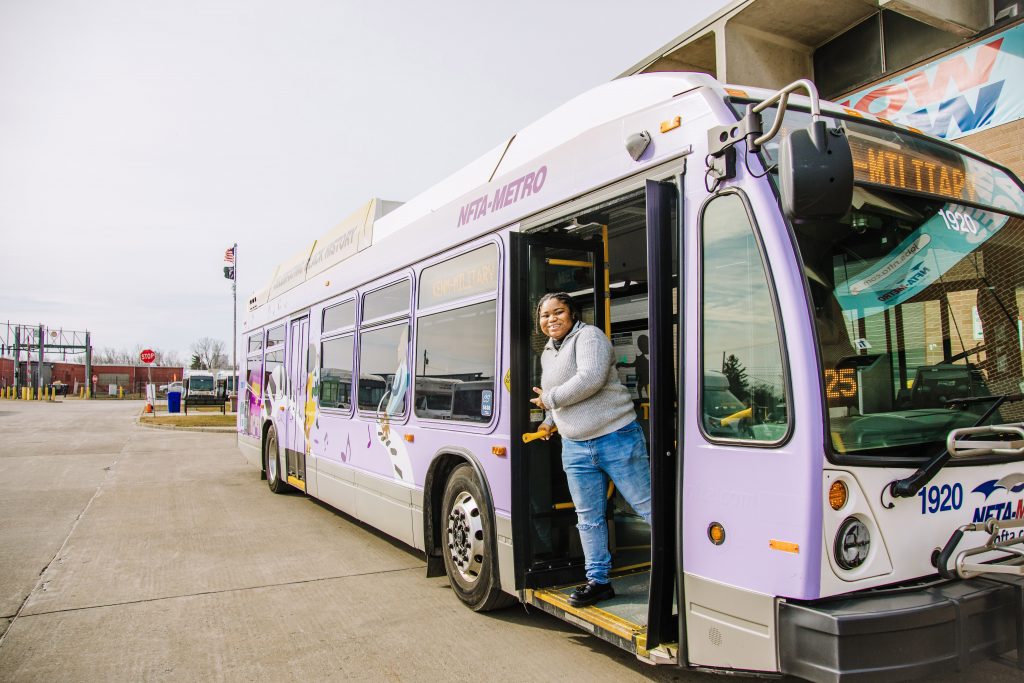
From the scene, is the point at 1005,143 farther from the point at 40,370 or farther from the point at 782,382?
the point at 40,370

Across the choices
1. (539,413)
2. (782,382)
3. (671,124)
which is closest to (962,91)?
(671,124)

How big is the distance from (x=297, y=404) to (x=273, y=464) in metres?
1.90

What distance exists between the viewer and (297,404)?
31.2 feet

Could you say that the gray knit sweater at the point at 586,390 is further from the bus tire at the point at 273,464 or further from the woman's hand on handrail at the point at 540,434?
the bus tire at the point at 273,464

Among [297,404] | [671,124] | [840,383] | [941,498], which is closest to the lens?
[840,383]

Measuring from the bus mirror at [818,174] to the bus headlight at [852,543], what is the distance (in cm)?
124

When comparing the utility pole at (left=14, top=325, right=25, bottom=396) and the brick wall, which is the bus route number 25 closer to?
the brick wall

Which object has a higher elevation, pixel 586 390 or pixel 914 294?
pixel 914 294

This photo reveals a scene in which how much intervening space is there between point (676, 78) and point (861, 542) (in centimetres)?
242

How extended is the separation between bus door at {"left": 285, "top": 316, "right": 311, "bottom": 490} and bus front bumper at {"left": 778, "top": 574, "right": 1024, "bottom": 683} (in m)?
7.23

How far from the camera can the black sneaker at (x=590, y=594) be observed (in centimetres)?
407

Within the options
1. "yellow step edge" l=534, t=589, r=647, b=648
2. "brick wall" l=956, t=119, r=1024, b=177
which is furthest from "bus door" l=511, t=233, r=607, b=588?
"brick wall" l=956, t=119, r=1024, b=177

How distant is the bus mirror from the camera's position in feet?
8.84

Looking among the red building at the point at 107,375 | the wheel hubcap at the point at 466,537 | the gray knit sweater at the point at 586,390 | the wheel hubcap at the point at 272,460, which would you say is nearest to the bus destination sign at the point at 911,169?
the gray knit sweater at the point at 586,390
